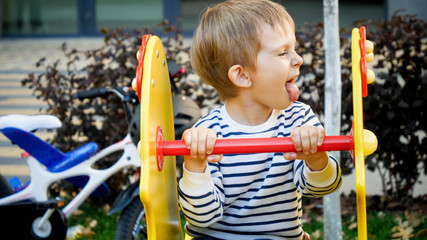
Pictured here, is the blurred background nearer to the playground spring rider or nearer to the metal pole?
the metal pole

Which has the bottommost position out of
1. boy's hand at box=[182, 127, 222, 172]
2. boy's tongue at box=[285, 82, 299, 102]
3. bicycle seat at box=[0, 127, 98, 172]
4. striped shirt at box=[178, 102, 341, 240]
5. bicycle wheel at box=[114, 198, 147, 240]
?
bicycle wheel at box=[114, 198, 147, 240]

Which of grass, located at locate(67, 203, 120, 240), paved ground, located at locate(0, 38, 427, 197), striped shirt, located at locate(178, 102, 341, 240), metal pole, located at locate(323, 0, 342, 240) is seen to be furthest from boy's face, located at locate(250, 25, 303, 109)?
paved ground, located at locate(0, 38, 427, 197)

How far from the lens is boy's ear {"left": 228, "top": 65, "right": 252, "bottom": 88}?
1.87 m

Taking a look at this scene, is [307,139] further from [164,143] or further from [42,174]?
[42,174]

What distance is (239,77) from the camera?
188 centimetres

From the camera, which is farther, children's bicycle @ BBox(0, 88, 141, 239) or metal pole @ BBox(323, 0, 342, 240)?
children's bicycle @ BBox(0, 88, 141, 239)

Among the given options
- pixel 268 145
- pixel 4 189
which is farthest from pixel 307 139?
pixel 4 189

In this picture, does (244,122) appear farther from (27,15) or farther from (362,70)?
(27,15)

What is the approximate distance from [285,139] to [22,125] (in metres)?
1.80

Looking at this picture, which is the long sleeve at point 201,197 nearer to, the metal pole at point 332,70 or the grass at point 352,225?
the metal pole at point 332,70

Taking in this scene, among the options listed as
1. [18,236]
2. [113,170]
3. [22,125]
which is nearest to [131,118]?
[113,170]

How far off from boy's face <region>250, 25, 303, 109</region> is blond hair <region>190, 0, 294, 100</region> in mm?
20

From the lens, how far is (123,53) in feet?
12.6

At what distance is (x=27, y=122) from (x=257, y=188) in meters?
1.58
